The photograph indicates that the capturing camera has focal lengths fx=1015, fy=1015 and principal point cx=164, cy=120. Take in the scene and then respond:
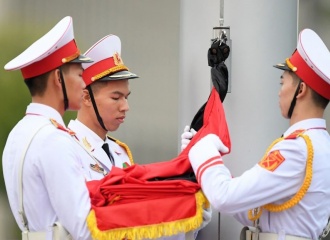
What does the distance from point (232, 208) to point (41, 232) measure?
766mm

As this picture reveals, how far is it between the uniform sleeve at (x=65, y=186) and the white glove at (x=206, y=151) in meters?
0.48

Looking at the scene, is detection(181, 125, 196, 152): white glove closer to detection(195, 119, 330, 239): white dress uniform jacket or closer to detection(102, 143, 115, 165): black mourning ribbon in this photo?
detection(195, 119, 330, 239): white dress uniform jacket

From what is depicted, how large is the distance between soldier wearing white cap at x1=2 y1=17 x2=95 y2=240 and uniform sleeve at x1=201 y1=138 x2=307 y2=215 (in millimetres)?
511

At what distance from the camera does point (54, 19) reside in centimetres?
723

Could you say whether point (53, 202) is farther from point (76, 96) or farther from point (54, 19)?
point (54, 19)

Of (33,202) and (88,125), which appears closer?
(33,202)

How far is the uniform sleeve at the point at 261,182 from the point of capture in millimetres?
4027

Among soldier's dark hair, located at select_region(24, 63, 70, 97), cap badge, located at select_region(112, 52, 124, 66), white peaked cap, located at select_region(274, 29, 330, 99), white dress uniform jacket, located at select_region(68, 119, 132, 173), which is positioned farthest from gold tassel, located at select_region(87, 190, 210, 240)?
cap badge, located at select_region(112, 52, 124, 66)

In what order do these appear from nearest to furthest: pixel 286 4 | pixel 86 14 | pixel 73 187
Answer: pixel 73 187, pixel 286 4, pixel 86 14

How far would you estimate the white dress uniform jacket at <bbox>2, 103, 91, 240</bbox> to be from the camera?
3922 millimetres

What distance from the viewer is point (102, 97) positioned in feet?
16.6

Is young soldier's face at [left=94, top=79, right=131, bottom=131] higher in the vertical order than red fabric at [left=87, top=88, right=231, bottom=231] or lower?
higher

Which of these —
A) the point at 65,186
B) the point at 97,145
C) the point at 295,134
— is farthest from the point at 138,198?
the point at 97,145

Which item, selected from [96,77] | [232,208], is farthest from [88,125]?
[232,208]
